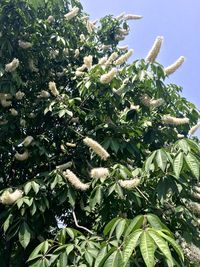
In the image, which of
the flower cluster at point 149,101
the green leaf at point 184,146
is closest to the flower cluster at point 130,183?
the green leaf at point 184,146

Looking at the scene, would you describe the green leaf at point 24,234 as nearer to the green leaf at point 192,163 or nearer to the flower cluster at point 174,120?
the green leaf at point 192,163

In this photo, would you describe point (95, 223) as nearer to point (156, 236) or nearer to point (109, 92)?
point (109, 92)

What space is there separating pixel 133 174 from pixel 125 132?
70 cm

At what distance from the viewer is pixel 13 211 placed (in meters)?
3.30

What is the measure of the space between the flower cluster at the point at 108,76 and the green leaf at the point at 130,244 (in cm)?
170

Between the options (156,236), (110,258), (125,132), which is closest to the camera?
(156,236)

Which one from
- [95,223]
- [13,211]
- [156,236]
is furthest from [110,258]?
[95,223]

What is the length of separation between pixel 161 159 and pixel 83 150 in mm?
1379

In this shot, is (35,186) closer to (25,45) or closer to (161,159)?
(161,159)

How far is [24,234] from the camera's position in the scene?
3.10m

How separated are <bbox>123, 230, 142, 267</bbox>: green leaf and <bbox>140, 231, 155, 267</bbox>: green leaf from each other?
28 millimetres

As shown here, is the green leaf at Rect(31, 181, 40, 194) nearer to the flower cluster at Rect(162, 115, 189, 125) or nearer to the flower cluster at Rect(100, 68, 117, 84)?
the flower cluster at Rect(100, 68, 117, 84)

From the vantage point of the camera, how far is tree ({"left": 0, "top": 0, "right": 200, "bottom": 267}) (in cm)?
272

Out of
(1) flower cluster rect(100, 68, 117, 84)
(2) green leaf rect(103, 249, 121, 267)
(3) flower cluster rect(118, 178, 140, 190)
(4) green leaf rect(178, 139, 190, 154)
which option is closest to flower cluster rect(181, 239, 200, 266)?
(3) flower cluster rect(118, 178, 140, 190)
